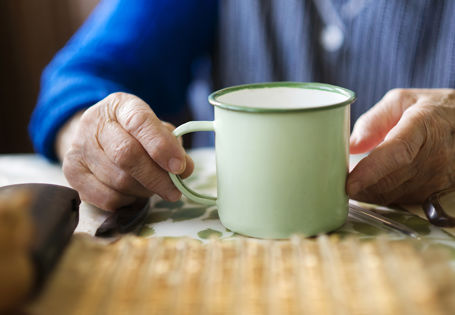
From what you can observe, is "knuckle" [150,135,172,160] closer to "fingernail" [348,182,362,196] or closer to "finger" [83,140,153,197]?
"finger" [83,140,153,197]

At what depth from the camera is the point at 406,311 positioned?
280 millimetres

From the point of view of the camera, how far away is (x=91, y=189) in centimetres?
58

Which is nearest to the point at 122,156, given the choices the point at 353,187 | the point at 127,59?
the point at 353,187

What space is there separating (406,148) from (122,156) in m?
0.29

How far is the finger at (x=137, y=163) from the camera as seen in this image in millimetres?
534

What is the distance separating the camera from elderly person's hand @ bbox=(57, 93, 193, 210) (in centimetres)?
51

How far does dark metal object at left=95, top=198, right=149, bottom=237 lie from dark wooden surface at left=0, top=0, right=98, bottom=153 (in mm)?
1286

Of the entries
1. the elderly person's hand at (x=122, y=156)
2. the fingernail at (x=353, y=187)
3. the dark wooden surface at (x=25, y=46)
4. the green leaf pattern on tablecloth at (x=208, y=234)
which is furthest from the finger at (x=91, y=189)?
the dark wooden surface at (x=25, y=46)

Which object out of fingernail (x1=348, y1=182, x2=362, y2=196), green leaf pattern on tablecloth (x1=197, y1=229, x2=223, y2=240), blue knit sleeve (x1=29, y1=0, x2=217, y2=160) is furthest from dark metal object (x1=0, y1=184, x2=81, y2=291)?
blue knit sleeve (x1=29, y1=0, x2=217, y2=160)

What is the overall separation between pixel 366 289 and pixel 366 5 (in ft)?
2.50

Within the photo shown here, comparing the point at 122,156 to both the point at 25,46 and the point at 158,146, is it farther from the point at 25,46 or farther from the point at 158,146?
the point at 25,46

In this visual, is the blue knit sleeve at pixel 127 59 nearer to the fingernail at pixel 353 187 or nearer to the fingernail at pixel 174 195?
the fingernail at pixel 174 195

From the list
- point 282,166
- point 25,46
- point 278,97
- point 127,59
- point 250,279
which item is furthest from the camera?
point 25,46

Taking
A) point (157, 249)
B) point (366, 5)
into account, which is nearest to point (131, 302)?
point (157, 249)
